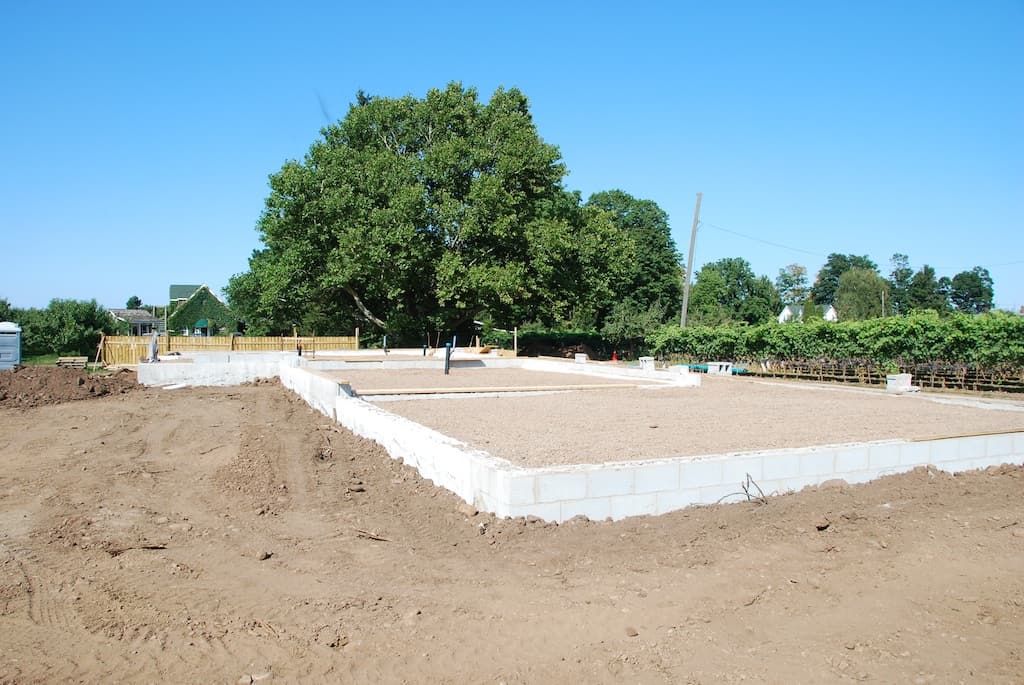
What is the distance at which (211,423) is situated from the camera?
11.4 m

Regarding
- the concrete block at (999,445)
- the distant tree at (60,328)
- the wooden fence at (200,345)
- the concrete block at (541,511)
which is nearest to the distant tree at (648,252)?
the wooden fence at (200,345)

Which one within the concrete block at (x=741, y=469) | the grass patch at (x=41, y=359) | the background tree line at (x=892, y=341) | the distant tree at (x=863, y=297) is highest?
the distant tree at (x=863, y=297)

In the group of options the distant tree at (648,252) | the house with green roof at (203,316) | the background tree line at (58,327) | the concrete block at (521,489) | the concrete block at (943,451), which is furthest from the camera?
the house with green roof at (203,316)

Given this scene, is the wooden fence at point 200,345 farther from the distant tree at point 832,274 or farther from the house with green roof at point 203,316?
the distant tree at point 832,274

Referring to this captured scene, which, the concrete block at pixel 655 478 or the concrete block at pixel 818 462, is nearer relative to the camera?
the concrete block at pixel 655 478

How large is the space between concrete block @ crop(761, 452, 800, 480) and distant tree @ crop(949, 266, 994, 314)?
10361 cm

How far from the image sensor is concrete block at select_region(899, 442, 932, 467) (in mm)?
6875

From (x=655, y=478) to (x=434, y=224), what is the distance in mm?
25358

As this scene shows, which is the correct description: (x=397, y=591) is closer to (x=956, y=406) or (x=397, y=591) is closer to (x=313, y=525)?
(x=313, y=525)

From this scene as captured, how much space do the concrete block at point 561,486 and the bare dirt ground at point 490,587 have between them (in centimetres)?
20

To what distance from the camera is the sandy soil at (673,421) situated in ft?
23.9

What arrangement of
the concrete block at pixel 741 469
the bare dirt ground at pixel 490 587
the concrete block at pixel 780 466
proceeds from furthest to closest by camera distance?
1. the concrete block at pixel 780 466
2. the concrete block at pixel 741 469
3. the bare dirt ground at pixel 490 587

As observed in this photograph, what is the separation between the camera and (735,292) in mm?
80125

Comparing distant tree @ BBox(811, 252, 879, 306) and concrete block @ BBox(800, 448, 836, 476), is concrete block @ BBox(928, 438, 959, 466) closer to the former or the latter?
concrete block @ BBox(800, 448, 836, 476)
